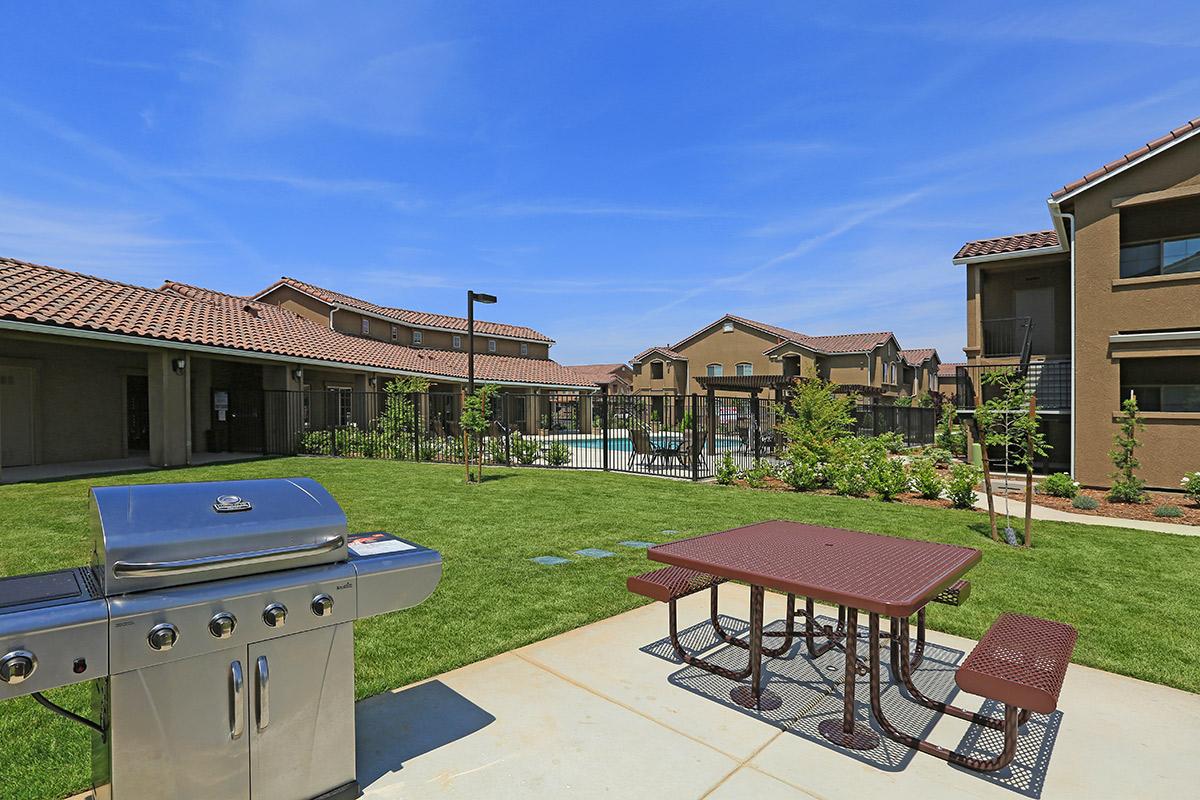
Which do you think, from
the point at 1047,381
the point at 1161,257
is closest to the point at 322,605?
the point at 1161,257

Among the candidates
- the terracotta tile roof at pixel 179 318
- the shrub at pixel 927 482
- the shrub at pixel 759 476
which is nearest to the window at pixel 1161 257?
the shrub at pixel 927 482

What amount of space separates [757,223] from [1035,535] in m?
16.6

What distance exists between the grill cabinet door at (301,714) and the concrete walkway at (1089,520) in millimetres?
9129

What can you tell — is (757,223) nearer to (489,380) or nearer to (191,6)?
(489,380)

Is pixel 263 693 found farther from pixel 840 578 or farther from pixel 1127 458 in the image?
pixel 1127 458

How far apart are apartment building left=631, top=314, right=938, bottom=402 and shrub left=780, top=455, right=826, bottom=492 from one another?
25.1 meters

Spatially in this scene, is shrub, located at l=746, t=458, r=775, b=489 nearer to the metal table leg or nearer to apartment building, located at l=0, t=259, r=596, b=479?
apartment building, located at l=0, t=259, r=596, b=479

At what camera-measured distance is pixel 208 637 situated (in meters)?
1.95

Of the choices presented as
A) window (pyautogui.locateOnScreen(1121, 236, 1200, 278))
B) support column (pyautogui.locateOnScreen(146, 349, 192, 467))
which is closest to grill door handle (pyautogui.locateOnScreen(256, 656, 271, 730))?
support column (pyautogui.locateOnScreen(146, 349, 192, 467))

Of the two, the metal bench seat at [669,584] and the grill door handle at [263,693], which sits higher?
the grill door handle at [263,693]

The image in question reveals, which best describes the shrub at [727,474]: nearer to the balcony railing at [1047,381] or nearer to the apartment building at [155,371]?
the apartment building at [155,371]

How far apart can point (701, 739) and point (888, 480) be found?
9533 millimetres

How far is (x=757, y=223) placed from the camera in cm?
2220

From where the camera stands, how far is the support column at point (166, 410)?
45.7ft
